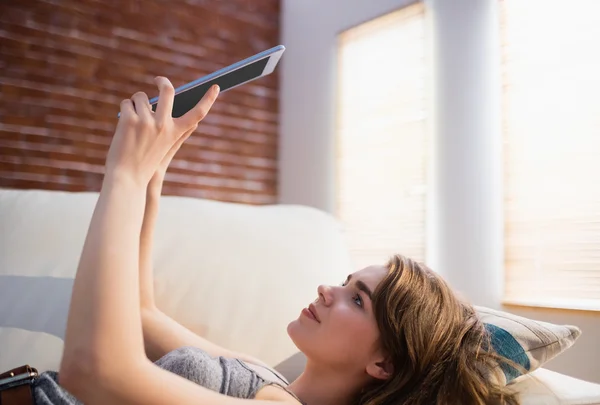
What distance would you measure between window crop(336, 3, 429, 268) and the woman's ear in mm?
1554

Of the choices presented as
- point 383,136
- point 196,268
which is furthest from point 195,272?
point 383,136

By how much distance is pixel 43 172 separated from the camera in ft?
9.68

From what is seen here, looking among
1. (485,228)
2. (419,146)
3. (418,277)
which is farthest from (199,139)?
(418,277)

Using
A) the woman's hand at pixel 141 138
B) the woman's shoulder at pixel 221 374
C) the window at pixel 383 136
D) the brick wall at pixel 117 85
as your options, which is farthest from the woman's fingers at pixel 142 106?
the brick wall at pixel 117 85

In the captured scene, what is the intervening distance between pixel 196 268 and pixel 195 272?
1cm

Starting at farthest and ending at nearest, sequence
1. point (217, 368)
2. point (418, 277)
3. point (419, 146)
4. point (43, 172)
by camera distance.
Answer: point (43, 172)
point (419, 146)
point (418, 277)
point (217, 368)

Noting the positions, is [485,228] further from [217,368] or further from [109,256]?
[109,256]

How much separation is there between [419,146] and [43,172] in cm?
183

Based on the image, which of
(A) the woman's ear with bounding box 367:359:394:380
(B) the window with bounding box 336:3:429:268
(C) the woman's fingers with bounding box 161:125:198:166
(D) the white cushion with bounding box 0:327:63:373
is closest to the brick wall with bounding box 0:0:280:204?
(B) the window with bounding box 336:3:429:268

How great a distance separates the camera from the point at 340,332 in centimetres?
111

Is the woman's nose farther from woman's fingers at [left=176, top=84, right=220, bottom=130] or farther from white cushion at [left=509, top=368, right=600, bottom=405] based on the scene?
woman's fingers at [left=176, top=84, right=220, bottom=130]

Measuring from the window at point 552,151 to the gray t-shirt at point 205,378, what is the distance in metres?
1.39

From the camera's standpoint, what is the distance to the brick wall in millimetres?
2908

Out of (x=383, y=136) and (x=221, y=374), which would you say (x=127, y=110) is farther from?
(x=383, y=136)
